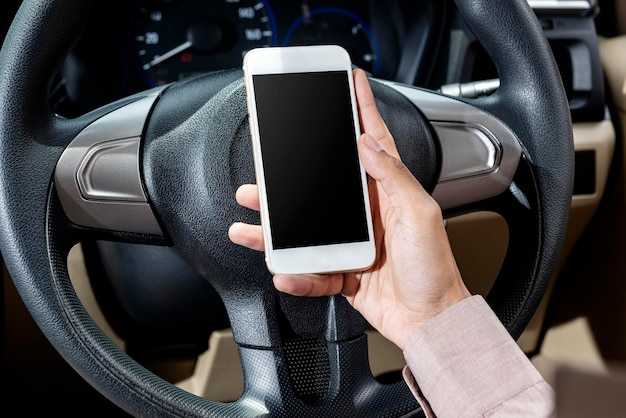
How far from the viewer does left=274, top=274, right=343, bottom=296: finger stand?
0.60 meters

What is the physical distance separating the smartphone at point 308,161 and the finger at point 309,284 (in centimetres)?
2

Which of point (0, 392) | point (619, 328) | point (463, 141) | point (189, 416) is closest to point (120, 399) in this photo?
point (189, 416)

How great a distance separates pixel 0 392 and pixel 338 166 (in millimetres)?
692

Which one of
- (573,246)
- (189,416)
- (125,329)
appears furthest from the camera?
(573,246)

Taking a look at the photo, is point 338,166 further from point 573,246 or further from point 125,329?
point 573,246

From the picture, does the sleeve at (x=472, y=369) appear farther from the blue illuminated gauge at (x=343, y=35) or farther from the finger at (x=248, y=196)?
the blue illuminated gauge at (x=343, y=35)

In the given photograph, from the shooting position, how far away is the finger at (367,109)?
61 cm

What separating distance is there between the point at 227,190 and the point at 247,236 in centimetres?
4

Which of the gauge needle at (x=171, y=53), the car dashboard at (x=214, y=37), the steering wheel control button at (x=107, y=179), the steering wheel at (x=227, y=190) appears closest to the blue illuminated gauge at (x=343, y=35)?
the car dashboard at (x=214, y=37)

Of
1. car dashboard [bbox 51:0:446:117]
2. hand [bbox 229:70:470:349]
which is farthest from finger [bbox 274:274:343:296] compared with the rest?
car dashboard [bbox 51:0:446:117]

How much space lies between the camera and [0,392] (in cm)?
106

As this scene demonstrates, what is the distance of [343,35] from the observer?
118 cm

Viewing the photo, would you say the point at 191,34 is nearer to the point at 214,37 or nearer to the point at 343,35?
the point at 214,37

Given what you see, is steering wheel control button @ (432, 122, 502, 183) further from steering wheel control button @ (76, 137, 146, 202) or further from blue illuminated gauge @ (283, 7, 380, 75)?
blue illuminated gauge @ (283, 7, 380, 75)
